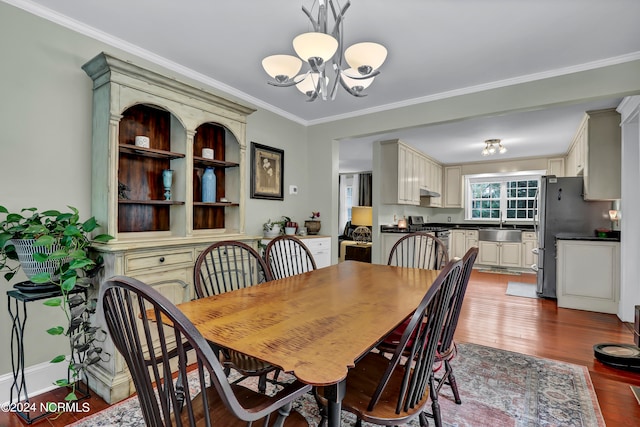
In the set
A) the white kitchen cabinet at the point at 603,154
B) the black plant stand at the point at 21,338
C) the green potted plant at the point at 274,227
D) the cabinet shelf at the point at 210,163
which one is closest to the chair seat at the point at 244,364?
the black plant stand at the point at 21,338

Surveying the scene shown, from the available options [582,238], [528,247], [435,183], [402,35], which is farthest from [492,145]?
[402,35]

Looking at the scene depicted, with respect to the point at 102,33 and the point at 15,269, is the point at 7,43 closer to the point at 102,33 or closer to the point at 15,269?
the point at 102,33

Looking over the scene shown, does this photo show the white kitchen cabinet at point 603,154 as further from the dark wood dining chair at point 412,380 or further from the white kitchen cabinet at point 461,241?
the dark wood dining chair at point 412,380

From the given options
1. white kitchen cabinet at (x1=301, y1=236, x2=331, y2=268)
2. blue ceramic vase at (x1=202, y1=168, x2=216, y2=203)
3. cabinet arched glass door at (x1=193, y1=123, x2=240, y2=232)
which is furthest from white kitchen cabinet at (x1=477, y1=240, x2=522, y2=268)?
blue ceramic vase at (x1=202, y1=168, x2=216, y2=203)

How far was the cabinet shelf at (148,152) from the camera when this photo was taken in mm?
2304

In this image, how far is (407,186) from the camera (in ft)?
18.2

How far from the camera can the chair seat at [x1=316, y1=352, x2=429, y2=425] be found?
1.08m

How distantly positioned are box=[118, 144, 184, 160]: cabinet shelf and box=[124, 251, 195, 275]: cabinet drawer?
0.77m

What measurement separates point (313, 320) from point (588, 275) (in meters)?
4.15

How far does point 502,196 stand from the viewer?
7367 mm

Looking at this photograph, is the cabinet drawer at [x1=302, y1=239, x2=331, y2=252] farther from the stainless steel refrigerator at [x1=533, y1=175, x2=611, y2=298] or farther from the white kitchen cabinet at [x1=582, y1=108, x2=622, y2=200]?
the white kitchen cabinet at [x1=582, y1=108, x2=622, y2=200]

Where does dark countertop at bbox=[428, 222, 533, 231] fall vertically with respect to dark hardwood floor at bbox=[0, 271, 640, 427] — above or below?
above

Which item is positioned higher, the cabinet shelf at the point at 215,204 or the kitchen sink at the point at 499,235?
the cabinet shelf at the point at 215,204

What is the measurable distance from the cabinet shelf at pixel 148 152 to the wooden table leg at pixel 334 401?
6.93 ft
